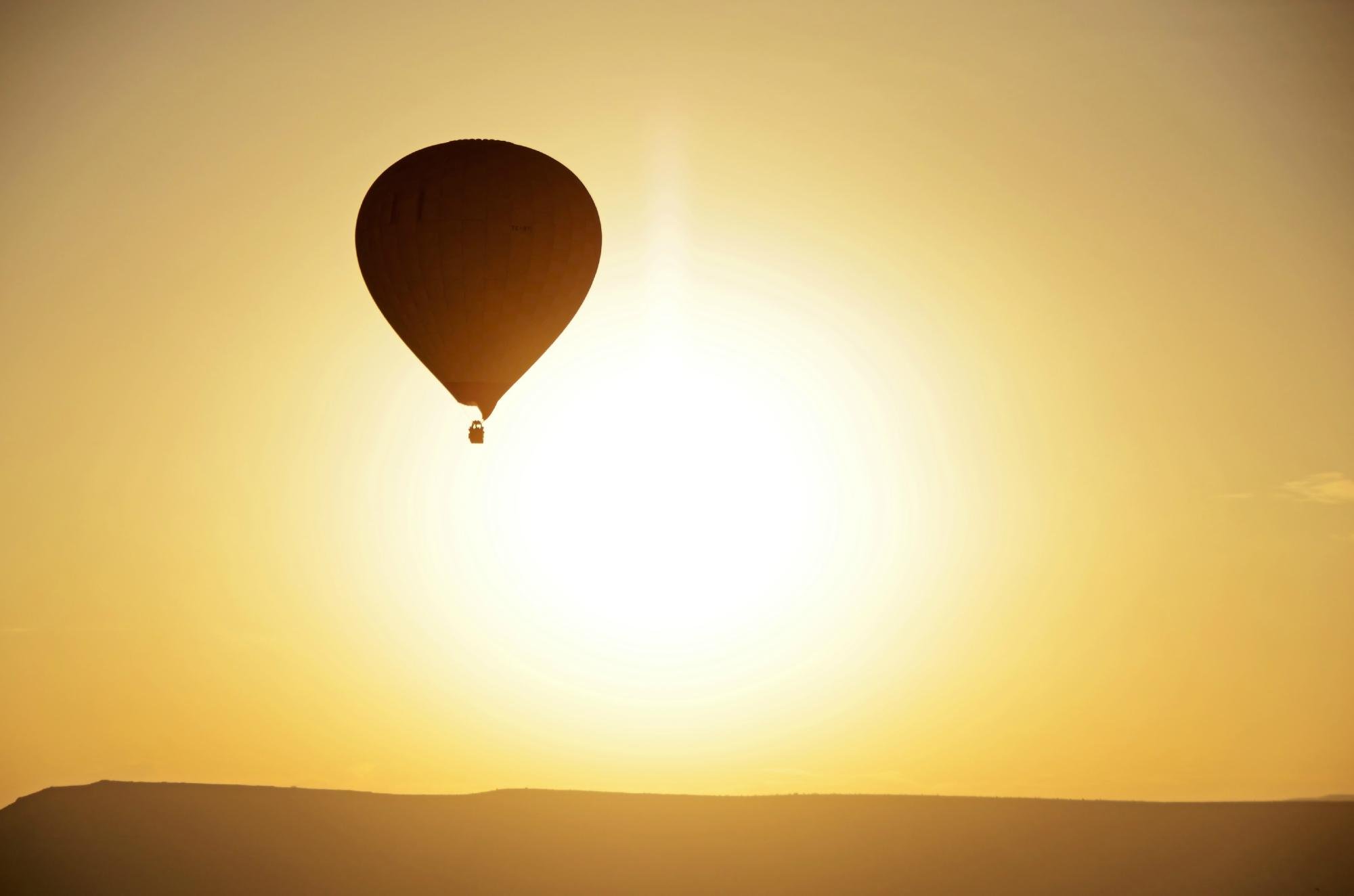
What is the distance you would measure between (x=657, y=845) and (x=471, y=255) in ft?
277

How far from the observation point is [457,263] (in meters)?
35.6

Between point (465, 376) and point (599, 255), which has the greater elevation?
point (599, 255)

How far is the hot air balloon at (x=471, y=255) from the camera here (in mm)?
35688

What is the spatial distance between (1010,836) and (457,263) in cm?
9102

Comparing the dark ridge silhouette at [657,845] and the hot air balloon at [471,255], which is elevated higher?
the hot air balloon at [471,255]

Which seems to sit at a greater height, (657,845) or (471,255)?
(471,255)

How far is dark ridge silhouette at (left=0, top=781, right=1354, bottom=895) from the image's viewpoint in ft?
358

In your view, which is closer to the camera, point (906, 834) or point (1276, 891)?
point (1276, 891)

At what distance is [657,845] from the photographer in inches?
4422

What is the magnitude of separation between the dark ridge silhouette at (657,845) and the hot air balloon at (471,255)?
79.8 m

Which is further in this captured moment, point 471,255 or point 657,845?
point 657,845

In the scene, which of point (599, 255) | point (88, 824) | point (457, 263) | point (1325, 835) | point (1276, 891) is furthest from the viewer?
point (88, 824)

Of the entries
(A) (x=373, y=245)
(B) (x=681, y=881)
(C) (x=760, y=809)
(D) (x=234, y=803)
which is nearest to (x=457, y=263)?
(A) (x=373, y=245)

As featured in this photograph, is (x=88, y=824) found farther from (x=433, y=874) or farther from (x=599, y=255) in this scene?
(x=599, y=255)
